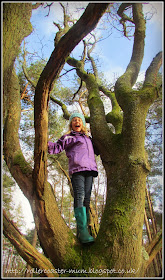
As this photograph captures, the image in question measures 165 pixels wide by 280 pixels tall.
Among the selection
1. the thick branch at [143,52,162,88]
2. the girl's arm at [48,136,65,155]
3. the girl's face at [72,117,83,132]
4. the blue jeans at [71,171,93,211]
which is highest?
the thick branch at [143,52,162,88]

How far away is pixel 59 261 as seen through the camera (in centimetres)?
158

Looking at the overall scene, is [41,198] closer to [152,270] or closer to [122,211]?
[122,211]

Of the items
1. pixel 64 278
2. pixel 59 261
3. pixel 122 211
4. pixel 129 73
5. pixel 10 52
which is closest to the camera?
pixel 10 52

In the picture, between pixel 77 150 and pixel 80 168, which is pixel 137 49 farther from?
pixel 80 168

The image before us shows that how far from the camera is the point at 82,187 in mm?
1989

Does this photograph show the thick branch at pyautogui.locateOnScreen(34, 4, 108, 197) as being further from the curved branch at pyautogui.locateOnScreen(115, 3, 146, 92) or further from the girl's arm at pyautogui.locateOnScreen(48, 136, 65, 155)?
the curved branch at pyautogui.locateOnScreen(115, 3, 146, 92)

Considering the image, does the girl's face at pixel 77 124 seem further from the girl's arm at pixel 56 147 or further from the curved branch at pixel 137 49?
the curved branch at pixel 137 49

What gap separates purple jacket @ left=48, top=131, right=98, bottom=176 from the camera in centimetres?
211

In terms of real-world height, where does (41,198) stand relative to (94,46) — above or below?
below

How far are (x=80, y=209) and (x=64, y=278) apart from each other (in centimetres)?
57

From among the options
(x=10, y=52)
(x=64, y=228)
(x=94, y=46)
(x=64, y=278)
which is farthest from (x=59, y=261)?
(x=94, y=46)

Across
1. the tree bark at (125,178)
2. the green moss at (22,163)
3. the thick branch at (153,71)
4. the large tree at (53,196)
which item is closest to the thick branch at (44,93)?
the large tree at (53,196)

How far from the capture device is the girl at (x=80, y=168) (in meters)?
1.84

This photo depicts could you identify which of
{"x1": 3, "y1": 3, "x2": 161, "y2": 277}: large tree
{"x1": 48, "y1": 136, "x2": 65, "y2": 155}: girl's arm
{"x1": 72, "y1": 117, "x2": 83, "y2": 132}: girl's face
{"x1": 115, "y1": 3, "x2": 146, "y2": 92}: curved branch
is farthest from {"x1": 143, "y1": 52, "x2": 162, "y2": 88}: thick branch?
{"x1": 48, "y1": 136, "x2": 65, "y2": 155}: girl's arm
